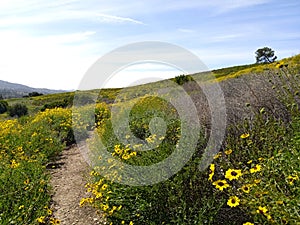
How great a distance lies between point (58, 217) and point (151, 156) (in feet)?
5.33

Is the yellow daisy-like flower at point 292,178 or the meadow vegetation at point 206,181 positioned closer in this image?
the yellow daisy-like flower at point 292,178

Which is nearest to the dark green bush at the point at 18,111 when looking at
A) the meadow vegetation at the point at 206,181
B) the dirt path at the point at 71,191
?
the dirt path at the point at 71,191

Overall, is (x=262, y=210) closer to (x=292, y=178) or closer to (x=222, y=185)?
(x=292, y=178)

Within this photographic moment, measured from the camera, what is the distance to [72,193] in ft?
17.9

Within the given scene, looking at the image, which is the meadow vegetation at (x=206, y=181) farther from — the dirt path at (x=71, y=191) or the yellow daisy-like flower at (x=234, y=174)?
the dirt path at (x=71, y=191)

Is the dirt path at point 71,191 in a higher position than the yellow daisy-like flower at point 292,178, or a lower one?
lower

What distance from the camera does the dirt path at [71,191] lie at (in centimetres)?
442

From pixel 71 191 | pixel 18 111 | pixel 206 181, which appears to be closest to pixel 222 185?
pixel 206 181

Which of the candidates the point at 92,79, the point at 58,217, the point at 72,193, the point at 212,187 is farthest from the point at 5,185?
the point at 212,187

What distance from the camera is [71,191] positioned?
219 inches

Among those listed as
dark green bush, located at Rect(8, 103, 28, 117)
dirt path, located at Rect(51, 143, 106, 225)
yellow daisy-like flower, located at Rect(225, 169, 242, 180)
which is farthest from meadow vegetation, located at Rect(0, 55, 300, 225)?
dark green bush, located at Rect(8, 103, 28, 117)

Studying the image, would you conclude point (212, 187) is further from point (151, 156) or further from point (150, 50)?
point (150, 50)

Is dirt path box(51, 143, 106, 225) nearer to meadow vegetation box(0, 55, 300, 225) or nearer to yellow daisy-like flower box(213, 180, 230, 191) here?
meadow vegetation box(0, 55, 300, 225)

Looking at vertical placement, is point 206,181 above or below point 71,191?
above
